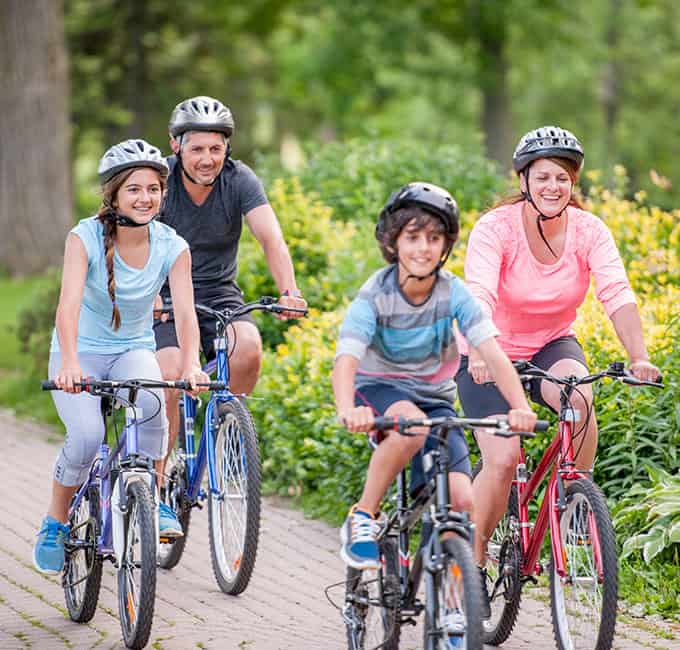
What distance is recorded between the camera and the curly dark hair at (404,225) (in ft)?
15.4

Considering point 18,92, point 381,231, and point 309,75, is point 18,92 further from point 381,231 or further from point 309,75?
point 381,231

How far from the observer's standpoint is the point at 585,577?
4930 millimetres

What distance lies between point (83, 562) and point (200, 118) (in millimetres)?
2087

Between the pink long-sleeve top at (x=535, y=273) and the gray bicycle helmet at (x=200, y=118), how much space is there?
5.20ft

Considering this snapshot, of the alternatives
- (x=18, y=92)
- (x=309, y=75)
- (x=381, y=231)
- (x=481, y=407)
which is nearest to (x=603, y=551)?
(x=481, y=407)

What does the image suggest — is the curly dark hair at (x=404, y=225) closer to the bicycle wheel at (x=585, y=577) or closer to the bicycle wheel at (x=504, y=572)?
the bicycle wheel at (x=585, y=577)

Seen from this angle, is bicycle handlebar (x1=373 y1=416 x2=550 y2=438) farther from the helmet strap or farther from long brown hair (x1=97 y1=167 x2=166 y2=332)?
long brown hair (x1=97 y1=167 x2=166 y2=332)

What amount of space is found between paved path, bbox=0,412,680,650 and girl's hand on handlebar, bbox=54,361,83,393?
1056 mm

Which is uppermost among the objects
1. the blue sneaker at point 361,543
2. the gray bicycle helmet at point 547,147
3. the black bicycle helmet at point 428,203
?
the gray bicycle helmet at point 547,147

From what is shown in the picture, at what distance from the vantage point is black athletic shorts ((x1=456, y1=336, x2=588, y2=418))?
5.37m

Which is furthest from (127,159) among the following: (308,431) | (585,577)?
(308,431)

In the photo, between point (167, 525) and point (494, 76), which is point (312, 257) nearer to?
point (167, 525)

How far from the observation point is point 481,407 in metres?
5.38

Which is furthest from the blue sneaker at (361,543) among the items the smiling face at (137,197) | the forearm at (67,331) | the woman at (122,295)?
the smiling face at (137,197)
